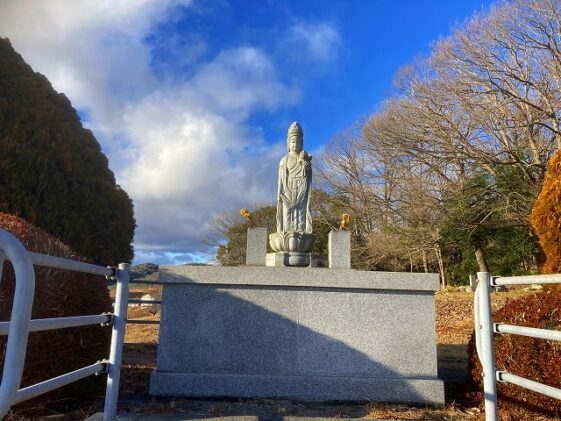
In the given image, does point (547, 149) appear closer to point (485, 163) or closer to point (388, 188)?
point (485, 163)

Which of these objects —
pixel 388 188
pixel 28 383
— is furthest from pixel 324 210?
pixel 28 383

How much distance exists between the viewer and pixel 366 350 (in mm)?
4934

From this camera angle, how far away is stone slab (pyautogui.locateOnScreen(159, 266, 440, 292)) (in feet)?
16.3

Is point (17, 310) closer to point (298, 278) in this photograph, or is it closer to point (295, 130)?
point (298, 278)

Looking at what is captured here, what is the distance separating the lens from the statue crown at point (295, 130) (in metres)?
6.65

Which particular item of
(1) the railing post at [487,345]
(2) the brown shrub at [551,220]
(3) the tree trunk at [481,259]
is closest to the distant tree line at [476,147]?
(3) the tree trunk at [481,259]

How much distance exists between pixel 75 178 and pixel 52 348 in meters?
5.14

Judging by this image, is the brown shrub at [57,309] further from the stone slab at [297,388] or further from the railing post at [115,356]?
the railing post at [115,356]

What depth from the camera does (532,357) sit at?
4.05 m

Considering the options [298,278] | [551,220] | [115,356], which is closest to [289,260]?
[298,278]

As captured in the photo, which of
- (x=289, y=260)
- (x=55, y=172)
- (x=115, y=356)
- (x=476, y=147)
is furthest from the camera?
(x=476, y=147)

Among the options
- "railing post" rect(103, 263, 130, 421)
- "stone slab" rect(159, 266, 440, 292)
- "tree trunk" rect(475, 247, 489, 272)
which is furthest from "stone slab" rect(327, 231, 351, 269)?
"tree trunk" rect(475, 247, 489, 272)

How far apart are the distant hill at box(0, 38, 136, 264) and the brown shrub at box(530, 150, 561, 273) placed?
7722mm

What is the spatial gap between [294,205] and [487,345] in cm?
380
